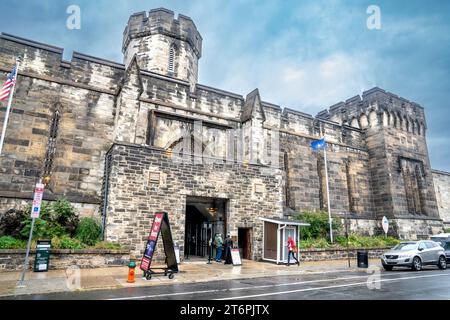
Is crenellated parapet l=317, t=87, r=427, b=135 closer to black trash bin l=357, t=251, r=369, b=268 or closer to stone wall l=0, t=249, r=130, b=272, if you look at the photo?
black trash bin l=357, t=251, r=369, b=268

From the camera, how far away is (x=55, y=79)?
51.5 ft

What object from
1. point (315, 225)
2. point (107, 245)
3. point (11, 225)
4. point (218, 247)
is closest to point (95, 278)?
point (107, 245)

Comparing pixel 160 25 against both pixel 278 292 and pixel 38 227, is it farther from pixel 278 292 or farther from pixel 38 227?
pixel 278 292

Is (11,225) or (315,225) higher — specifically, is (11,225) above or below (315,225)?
below

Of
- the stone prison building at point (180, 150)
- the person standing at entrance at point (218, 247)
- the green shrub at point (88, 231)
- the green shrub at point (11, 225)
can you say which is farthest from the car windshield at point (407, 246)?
the green shrub at point (11, 225)

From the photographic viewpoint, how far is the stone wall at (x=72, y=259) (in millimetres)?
10812

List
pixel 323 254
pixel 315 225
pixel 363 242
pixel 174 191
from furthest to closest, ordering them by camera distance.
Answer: pixel 363 242 → pixel 315 225 → pixel 323 254 → pixel 174 191

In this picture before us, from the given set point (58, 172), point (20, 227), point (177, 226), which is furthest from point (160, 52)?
point (20, 227)

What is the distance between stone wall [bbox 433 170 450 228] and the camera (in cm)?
3285

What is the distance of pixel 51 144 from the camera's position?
14898 millimetres

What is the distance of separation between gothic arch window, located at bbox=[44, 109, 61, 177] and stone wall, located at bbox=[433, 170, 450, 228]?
36.4 m

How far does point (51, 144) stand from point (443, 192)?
3797 cm

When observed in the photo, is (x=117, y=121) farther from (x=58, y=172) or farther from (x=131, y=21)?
(x=131, y=21)

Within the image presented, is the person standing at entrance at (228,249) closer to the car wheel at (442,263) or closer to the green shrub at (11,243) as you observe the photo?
the green shrub at (11,243)
